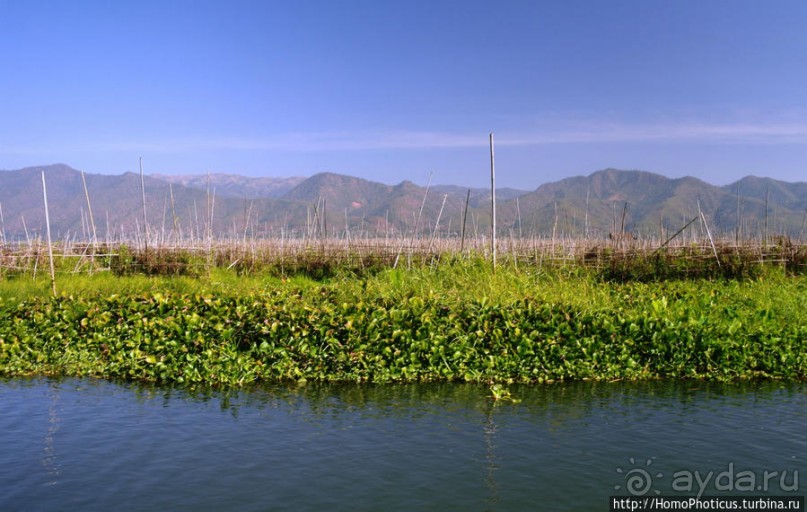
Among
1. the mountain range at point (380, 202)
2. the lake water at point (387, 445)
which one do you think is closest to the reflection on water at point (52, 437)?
the lake water at point (387, 445)

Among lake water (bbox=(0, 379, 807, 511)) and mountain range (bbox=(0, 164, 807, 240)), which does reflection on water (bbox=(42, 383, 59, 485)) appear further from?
mountain range (bbox=(0, 164, 807, 240))

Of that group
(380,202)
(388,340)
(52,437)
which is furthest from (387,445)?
(380,202)

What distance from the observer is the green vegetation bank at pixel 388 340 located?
7.96 metres

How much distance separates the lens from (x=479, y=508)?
464 cm

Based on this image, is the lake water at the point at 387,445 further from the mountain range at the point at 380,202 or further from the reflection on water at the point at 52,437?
the mountain range at the point at 380,202

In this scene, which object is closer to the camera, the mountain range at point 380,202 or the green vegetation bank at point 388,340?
the green vegetation bank at point 388,340

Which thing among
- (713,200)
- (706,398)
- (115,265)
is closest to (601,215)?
(713,200)

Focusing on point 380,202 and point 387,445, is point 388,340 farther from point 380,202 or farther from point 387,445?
point 380,202

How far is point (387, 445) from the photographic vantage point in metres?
5.82

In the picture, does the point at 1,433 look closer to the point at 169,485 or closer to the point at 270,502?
the point at 169,485

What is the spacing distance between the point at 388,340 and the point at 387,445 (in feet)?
7.62

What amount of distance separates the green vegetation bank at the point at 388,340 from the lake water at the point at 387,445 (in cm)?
32

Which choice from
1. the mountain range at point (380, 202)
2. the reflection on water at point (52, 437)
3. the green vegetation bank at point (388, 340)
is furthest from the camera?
the mountain range at point (380, 202)

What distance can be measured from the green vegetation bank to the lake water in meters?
0.32
